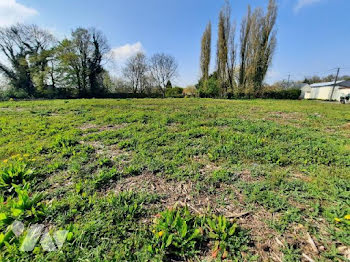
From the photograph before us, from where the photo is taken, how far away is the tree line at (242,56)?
661 inches

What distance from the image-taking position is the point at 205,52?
1978 centimetres

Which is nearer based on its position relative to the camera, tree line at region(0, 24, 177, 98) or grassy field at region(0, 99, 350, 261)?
grassy field at region(0, 99, 350, 261)

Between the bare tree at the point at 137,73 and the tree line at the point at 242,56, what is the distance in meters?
11.3

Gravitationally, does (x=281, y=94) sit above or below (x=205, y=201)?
above

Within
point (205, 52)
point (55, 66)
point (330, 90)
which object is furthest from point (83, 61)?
point (330, 90)

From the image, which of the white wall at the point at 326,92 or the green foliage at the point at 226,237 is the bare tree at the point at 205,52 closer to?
the green foliage at the point at 226,237

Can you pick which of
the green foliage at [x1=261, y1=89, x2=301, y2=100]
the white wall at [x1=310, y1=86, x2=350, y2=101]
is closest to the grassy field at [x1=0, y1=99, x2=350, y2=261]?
the green foliage at [x1=261, y1=89, x2=301, y2=100]

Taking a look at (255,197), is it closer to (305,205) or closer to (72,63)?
(305,205)

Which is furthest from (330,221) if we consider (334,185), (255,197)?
(334,185)

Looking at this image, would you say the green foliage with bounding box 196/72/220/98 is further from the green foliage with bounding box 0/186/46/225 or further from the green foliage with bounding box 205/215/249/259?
the green foliage with bounding box 0/186/46/225

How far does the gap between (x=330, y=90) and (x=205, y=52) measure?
83.5 feet

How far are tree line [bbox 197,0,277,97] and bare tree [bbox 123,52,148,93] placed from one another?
11284mm

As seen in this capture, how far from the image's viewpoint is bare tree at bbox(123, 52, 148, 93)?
26.4 m

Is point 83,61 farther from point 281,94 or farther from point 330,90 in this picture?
point 330,90
